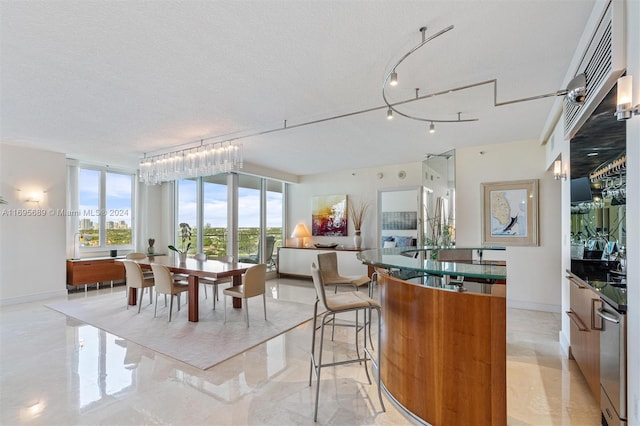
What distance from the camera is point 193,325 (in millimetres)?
4078

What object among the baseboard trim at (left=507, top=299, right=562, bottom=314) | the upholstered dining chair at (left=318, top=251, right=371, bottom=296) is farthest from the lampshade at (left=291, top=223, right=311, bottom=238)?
the baseboard trim at (left=507, top=299, right=562, bottom=314)

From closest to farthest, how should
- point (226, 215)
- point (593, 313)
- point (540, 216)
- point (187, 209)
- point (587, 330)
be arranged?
1. point (593, 313)
2. point (587, 330)
3. point (540, 216)
4. point (226, 215)
5. point (187, 209)

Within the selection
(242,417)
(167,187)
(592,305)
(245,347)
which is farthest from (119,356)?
(167,187)

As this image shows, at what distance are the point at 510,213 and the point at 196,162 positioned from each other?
507 cm

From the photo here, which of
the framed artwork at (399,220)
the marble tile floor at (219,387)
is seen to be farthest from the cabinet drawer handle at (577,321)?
the framed artwork at (399,220)

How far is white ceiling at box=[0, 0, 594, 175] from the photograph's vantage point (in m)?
1.92

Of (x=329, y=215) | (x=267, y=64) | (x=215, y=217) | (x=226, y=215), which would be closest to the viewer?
(x=267, y=64)

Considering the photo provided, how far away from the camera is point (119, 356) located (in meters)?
3.15

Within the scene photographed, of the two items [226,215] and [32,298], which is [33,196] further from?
[226,215]

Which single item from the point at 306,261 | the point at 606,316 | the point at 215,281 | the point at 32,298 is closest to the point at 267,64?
the point at 606,316

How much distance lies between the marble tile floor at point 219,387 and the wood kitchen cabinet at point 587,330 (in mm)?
221

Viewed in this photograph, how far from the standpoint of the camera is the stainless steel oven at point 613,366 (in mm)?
1730

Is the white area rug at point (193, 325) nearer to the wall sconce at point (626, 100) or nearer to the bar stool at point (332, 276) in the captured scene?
the bar stool at point (332, 276)

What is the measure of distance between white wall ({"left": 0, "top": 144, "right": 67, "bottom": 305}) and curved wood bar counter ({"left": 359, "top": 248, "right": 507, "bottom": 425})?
632cm
